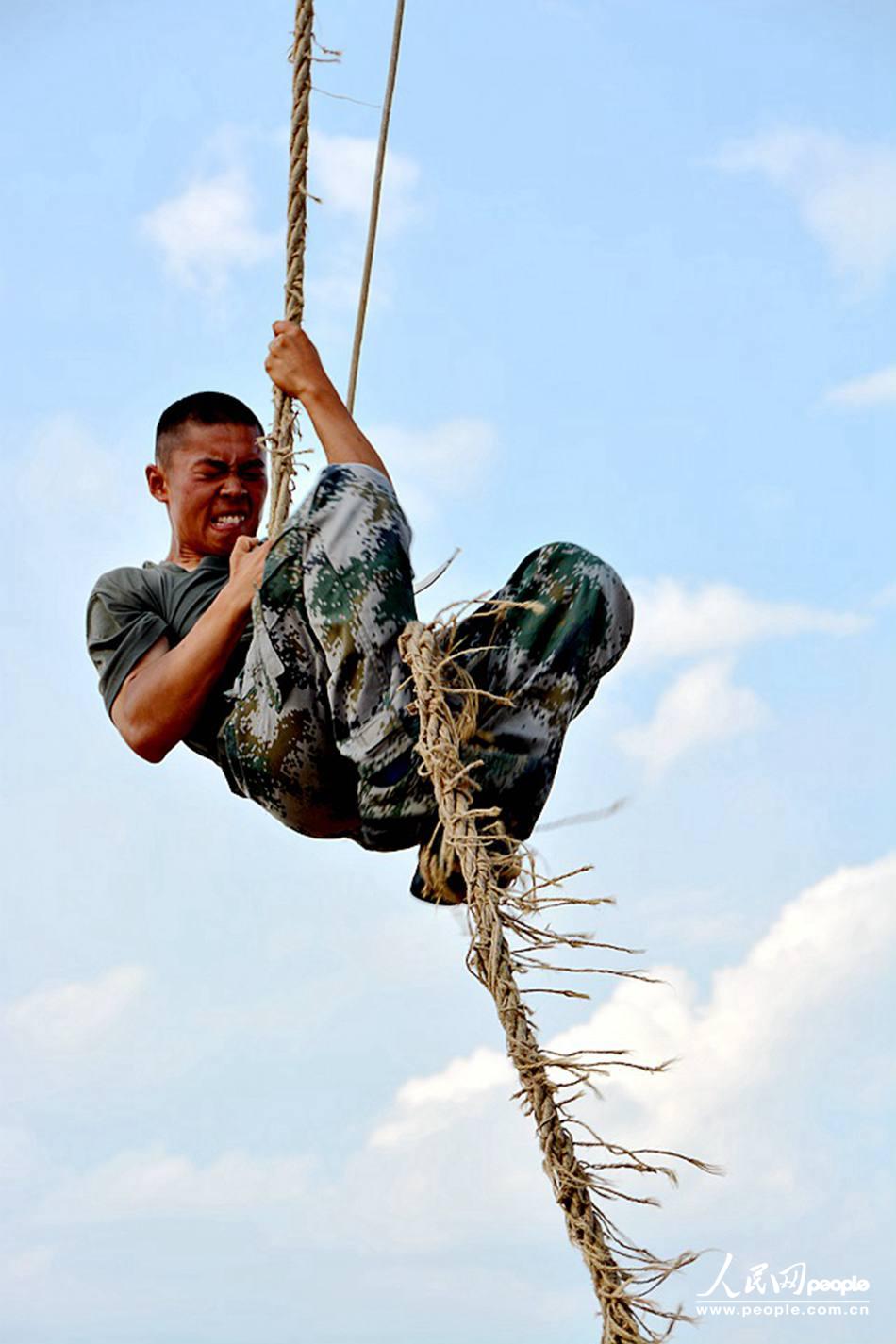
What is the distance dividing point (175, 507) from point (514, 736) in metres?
0.88

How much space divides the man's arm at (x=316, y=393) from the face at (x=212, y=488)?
0.22 m

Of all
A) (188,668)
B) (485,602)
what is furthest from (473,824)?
(188,668)

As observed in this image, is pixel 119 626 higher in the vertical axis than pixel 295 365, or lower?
lower

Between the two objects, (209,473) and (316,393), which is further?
(209,473)

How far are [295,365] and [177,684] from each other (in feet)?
1.87

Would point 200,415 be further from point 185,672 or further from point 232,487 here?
point 185,672

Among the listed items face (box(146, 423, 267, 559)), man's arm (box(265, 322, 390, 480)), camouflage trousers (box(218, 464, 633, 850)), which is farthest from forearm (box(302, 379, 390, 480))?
face (box(146, 423, 267, 559))

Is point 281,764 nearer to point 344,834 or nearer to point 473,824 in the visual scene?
point 344,834

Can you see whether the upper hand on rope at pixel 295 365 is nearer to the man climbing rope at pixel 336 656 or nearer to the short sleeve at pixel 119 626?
the man climbing rope at pixel 336 656

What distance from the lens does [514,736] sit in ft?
9.74

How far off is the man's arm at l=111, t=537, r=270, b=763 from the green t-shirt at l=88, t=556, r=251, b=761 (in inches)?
1.2

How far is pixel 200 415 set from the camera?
351cm

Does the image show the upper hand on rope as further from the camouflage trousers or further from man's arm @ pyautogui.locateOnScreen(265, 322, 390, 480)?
the camouflage trousers

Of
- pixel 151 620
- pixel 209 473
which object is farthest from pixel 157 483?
pixel 151 620
